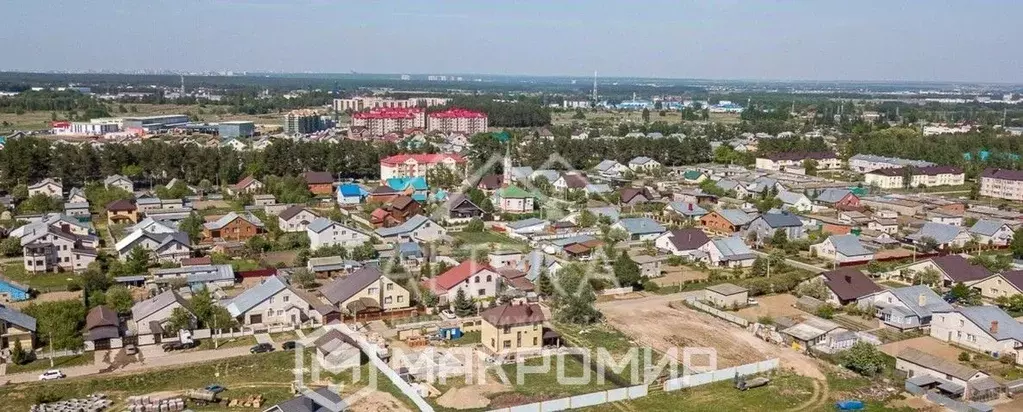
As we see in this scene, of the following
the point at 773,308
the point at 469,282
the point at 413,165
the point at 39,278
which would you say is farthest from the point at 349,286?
the point at 413,165

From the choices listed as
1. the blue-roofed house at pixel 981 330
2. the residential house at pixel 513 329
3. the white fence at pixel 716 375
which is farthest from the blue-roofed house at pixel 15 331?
the blue-roofed house at pixel 981 330

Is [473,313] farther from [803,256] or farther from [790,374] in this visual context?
[803,256]

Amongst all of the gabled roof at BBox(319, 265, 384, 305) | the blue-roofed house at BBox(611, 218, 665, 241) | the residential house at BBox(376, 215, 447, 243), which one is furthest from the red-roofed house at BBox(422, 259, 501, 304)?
the blue-roofed house at BBox(611, 218, 665, 241)

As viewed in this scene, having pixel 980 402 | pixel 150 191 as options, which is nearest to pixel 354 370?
pixel 980 402

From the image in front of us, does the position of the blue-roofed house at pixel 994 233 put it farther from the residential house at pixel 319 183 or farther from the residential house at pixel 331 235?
the residential house at pixel 319 183

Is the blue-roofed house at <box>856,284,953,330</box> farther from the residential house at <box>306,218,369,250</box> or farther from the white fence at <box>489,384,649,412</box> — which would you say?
the residential house at <box>306,218,369,250</box>

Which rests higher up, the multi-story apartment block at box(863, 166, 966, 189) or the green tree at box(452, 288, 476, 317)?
the multi-story apartment block at box(863, 166, 966, 189)
